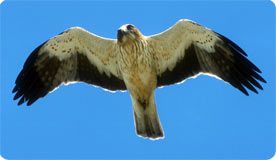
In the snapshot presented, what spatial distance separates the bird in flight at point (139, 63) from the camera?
365 inches

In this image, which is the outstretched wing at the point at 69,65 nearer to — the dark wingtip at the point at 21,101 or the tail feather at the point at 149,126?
the dark wingtip at the point at 21,101

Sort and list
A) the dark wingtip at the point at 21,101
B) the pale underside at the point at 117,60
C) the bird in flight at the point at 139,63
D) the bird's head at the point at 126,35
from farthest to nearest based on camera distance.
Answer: the dark wingtip at the point at 21,101 → the pale underside at the point at 117,60 → the bird in flight at the point at 139,63 → the bird's head at the point at 126,35

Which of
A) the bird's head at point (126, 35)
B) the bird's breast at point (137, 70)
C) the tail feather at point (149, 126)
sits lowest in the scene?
the tail feather at point (149, 126)

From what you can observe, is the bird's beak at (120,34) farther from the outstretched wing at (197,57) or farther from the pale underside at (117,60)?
the outstretched wing at (197,57)

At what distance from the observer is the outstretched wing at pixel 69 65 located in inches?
382

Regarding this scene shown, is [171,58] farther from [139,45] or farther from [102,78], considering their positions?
[102,78]

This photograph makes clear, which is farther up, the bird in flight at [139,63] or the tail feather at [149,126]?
the bird in flight at [139,63]

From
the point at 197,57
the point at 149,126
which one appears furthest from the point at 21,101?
the point at 197,57

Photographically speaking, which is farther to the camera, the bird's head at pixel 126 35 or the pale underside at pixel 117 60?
the pale underside at pixel 117 60

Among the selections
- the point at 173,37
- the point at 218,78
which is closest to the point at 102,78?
the point at 173,37

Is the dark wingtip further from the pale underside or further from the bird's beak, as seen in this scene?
the bird's beak

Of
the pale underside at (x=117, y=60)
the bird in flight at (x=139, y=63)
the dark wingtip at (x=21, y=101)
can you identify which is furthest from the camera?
the dark wingtip at (x=21, y=101)

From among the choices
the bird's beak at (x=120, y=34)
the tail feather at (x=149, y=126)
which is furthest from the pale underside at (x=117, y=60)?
the tail feather at (x=149, y=126)

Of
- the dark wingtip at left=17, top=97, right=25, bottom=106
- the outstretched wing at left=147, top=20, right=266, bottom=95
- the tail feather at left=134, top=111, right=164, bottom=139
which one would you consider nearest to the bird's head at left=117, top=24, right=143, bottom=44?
the outstretched wing at left=147, top=20, right=266, bottom=95
